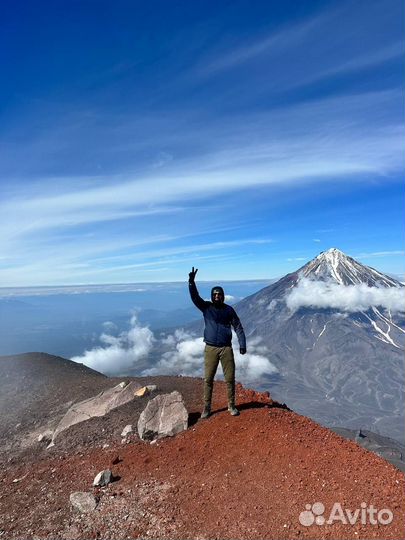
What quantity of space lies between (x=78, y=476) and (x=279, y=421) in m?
5.69

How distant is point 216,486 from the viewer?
853cm

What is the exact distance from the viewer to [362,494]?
26.0ft

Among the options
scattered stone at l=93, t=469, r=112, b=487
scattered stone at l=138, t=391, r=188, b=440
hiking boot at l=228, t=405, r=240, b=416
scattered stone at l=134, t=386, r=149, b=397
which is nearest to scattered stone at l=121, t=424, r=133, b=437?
scattered stone at l=138, t=391, r=188, b=440

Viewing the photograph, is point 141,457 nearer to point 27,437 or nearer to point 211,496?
point 211,496

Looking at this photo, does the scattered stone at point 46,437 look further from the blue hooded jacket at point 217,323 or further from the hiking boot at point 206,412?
the blue hooded jacket at point 217,323

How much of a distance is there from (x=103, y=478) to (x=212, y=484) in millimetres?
2776

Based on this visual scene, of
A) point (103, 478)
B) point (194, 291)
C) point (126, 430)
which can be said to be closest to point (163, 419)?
point (126, 430)

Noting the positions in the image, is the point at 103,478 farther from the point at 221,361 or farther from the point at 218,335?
the point at 218,335

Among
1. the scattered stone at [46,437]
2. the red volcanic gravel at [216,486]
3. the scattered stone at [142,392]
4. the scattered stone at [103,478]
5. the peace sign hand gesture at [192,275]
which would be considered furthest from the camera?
the scattered stone at [142,392]

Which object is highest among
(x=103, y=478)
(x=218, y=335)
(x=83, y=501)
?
(x=218, y=335)

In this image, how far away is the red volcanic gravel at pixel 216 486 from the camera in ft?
→ 24.3

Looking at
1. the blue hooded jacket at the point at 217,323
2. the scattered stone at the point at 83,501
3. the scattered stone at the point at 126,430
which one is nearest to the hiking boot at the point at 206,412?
the blue hooded jacket at the point at 217,323

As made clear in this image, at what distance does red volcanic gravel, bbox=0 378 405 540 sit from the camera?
24.3ft

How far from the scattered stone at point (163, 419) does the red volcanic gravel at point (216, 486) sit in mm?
344
